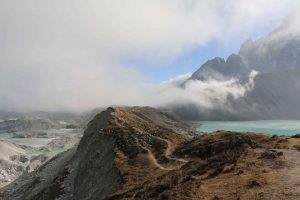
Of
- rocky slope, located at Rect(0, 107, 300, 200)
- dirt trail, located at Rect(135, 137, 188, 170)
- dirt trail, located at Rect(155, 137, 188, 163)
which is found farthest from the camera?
dirt trail, located at Rect(155, 137, 188, 163)

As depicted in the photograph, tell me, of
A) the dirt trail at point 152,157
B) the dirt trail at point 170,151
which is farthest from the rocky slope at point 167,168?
the dirt trail at point 170,151

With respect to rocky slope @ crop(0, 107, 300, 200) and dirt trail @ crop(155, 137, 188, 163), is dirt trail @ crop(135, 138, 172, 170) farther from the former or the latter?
dirt trail @ crop(155, 137, 188, 163)

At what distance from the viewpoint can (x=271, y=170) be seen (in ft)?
152

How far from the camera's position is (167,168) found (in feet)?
228

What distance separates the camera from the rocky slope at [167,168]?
4306 cm

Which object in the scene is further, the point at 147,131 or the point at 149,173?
the point at 147,131

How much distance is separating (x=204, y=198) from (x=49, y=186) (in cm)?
6192

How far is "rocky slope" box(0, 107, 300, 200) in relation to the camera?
1695 inches

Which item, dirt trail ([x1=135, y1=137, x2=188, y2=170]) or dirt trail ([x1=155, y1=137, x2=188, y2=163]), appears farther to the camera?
dirt trail ([x1=155, y1=137, x2=188, y2=163])

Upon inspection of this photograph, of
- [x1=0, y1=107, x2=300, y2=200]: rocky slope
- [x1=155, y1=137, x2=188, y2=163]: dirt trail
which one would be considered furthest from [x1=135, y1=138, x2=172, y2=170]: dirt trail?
[x1=155, y1=137, x2=188, y2=163]: dirt trail

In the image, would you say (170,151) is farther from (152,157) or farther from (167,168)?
(167,168)

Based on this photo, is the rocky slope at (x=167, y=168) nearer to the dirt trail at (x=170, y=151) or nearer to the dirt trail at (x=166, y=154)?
the dirt trail at (x=166, y=154)

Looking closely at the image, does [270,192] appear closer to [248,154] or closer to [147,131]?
[248,154]

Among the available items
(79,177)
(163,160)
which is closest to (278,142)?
(163,160)
